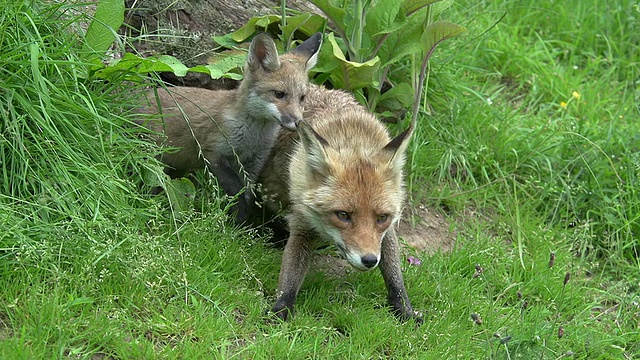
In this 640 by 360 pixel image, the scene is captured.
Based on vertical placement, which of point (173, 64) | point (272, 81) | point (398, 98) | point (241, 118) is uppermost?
point (173, 64)

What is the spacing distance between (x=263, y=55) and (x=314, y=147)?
125cm

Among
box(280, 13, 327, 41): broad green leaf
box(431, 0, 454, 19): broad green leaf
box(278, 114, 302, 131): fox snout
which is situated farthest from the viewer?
box(431, 0, 454, 19): broad green leaf

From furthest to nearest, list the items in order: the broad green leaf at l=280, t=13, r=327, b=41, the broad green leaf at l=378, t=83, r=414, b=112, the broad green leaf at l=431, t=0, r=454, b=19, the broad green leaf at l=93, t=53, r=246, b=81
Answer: the broad green leaf at l=378, t=83, r=414, b=112 < the broad green leaf at l=431, t=0, r=454, b=19 < the broad green leaf at l=280, t=13, r=327, b=41 < the broad green leaf at l=93, t=53, r=246, b=81

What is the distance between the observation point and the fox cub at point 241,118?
5.50m

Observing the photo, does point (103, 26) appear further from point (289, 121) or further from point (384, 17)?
point (384, 17)

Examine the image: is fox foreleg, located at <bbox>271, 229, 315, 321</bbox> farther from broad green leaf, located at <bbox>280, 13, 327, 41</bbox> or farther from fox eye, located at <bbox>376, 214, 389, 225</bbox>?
broad green leaf, located at <bbox>280, 13, 327, 41</bbox>

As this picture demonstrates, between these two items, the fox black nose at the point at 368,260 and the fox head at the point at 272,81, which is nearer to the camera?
the fox black nose at the point at 368,260

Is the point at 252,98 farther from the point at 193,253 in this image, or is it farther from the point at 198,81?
the point at 193,253

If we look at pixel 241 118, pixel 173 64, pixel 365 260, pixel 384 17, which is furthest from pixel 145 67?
pixel 365 260

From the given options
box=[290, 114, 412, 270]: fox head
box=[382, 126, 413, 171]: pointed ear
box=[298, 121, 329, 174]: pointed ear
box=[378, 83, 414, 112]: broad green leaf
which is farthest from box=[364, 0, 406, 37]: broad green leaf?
box=[298, 121, 329, 174]: pointed ear

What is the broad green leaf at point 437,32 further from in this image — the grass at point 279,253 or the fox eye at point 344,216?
the fox eye at point 344,216

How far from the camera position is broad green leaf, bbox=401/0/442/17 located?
226 inches

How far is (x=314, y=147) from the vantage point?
4.56 meters

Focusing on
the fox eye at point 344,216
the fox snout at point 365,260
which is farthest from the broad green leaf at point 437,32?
the fox snout at point 365,260
